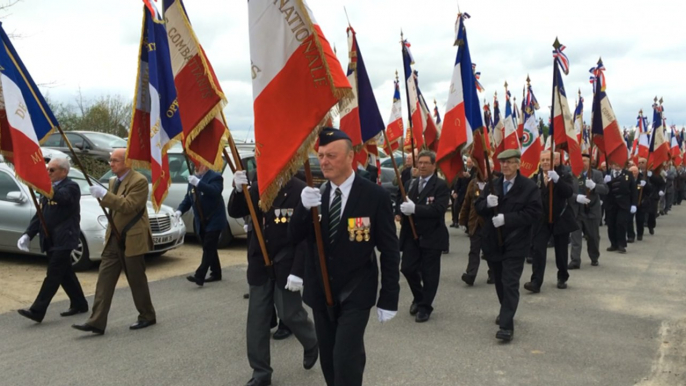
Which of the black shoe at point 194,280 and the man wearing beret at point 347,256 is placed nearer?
the man wearing beret at point 347,256

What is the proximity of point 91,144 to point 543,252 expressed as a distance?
13073 mm

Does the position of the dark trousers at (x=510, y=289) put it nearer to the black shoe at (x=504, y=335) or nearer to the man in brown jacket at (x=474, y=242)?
the black shoe at (x=504, y=335)

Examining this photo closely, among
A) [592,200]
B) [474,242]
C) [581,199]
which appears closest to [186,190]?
[474,242]

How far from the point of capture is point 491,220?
6.16 m

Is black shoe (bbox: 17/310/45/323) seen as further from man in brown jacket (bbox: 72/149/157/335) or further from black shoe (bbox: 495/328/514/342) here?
black shoe (bbox: 495/328/514/342)

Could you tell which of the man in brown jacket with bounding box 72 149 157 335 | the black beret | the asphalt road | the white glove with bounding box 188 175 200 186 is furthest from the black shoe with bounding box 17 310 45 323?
the black beret

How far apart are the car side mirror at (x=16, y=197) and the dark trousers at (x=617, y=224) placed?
11.0 metres

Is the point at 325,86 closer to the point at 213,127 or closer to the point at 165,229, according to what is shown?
the point at 213,127

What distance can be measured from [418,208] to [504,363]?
1.98 metres

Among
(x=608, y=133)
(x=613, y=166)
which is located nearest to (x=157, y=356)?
(x=608, y=133)

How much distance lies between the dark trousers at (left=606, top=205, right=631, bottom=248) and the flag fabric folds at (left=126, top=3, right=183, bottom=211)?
31.0 feet

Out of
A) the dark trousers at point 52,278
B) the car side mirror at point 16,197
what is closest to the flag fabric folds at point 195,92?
the dark trousers at point 52,278

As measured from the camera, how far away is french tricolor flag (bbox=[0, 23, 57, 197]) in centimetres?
611

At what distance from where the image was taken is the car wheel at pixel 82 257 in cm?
879
